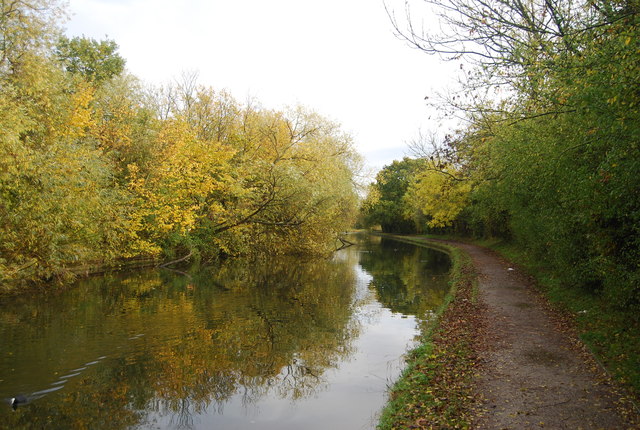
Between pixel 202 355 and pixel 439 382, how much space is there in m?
5.58

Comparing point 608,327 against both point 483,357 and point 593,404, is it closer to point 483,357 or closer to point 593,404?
point 483,357

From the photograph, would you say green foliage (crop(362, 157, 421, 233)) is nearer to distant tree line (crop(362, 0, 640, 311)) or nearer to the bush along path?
distant tree line (crop(362, 0, 640, 311))

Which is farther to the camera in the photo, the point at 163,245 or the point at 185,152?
the point at 163,245

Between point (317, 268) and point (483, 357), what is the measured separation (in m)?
19.6

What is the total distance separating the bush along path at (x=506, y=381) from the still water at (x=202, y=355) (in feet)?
2.89

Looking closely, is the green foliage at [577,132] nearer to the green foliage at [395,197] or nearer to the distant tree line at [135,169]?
the distant tree line at [135,169]

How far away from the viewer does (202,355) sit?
1020 cm

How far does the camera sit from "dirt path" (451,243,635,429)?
596 centimetres

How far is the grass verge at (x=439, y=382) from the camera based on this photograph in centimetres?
637

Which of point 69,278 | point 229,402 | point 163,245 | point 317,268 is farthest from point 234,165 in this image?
point 229,402

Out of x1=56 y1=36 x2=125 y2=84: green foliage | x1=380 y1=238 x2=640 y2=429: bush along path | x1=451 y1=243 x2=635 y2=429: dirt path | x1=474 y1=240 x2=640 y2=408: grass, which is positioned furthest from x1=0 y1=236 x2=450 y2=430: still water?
x1=56 y1=36 x2=125 y2=84: green foliage

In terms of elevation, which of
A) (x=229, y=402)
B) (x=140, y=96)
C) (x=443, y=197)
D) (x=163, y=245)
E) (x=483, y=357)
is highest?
(x=140, y=96)

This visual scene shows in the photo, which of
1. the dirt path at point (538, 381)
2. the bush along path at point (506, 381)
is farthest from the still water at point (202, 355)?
the dirt path at point (538, 381)

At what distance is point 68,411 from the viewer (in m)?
7.29
